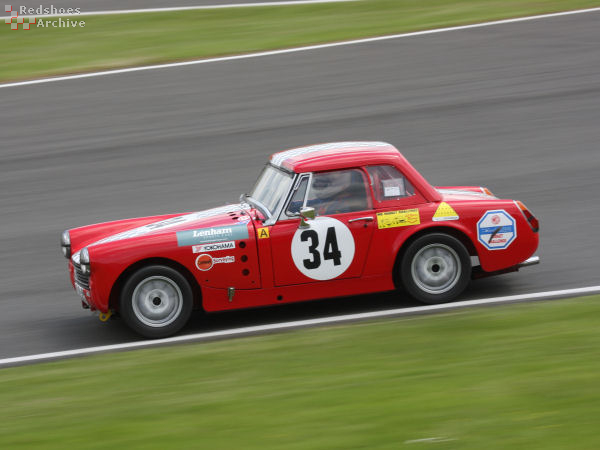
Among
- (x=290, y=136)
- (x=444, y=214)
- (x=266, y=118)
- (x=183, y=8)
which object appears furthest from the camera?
(x=183, y=8)

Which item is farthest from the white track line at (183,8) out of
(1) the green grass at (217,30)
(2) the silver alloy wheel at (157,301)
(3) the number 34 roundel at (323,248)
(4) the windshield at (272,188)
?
(2) the silver alloy wheel at (157,301)

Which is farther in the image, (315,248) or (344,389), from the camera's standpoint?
(315,248)

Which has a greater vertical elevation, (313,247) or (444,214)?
(444,214)

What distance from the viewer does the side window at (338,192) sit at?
790 cm

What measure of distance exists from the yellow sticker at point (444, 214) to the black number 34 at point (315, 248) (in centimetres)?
93

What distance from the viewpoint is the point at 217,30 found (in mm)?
18562

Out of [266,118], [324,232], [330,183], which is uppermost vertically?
[266,118]

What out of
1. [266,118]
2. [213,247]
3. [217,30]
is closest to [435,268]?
[213,247]

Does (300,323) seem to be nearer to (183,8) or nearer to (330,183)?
(330,183)

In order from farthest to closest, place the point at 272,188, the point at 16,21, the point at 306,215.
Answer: the point at 16,21, the point at 272,188, the point at 306,215

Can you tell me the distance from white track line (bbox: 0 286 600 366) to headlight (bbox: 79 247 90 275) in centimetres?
67

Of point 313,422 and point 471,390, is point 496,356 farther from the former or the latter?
point 313,422

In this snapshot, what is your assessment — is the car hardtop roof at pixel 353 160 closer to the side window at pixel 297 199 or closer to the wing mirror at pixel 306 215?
the side window at pixel 297 199

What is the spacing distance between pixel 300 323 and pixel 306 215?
98cm
